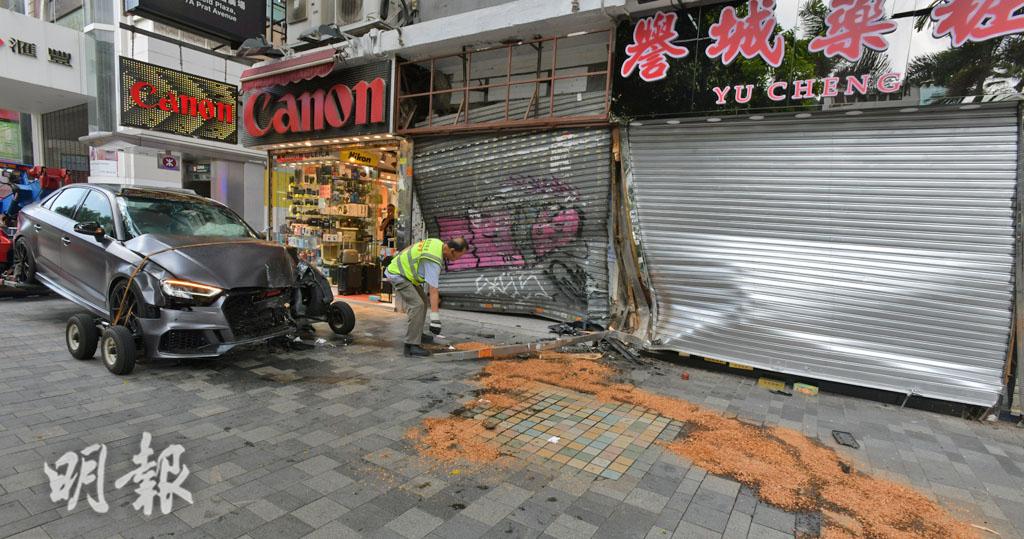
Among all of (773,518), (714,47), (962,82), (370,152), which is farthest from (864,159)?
(370,152)

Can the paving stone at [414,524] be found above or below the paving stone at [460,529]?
above

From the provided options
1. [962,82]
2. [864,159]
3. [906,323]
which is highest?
[962,82]

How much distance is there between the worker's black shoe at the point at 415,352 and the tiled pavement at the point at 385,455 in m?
0.40

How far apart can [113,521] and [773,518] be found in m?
3.74

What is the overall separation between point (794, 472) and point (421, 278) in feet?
14.8

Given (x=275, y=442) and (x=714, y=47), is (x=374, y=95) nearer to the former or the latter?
(x=714, y=47)

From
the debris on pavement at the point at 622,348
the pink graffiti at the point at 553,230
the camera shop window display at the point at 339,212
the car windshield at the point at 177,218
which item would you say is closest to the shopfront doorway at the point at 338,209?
the camera shop window display at the point at 339,212

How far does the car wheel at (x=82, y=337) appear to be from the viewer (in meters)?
5.14

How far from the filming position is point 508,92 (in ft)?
25.1

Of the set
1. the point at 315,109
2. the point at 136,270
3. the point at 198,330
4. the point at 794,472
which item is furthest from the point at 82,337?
the point at 794,472

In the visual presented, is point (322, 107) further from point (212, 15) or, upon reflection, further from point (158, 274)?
point (158, 274)

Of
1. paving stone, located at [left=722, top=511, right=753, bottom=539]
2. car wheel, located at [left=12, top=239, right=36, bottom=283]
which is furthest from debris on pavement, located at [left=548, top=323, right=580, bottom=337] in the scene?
car wheel, located at [left=12, top=239, right=36, bottom=283]

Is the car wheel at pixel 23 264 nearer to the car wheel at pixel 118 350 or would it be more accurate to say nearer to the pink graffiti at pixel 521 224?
the car wheel at pixel 118 350

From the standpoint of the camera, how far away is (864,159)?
5301 millimetres
